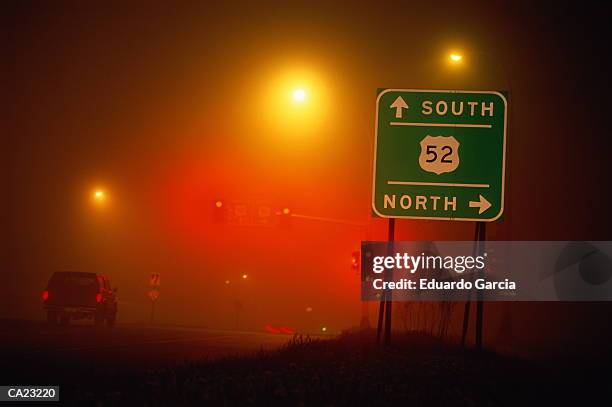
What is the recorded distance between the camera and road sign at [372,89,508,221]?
15.1m

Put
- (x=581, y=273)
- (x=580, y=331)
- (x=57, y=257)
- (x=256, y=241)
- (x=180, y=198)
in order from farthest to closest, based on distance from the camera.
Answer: (x=256, y=241)
(x=180, y=198)
(x=57, y=257)
(x=581, y=273)
(x=580, y=331)

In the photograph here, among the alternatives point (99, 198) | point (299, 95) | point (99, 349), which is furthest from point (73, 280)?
point (99, 198)

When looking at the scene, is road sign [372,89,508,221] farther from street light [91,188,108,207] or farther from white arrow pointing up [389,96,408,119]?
street light [91,188,108,207]

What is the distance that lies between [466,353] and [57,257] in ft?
256

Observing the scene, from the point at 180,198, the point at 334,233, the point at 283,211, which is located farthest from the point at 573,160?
the point at 180,198

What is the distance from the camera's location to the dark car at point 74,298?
103 feet

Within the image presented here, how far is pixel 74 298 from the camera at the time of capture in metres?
31.8

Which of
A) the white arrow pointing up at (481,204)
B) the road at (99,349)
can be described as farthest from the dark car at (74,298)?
the white arrow pointing up at (481,204)

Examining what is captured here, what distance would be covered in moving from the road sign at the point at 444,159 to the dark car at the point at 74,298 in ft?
62.1

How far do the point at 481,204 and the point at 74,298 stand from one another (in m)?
20.0

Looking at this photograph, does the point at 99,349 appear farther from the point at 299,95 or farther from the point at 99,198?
the point at 99,198

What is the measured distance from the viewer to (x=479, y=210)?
49.5 feet

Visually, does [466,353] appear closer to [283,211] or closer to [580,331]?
[580,331]

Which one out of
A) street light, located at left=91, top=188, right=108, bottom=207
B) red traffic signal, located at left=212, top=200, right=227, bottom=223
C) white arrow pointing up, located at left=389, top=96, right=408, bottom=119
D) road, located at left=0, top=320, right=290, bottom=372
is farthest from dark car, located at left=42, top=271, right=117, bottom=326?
street light, located at left=91, top=188, right=108, bottom=207
